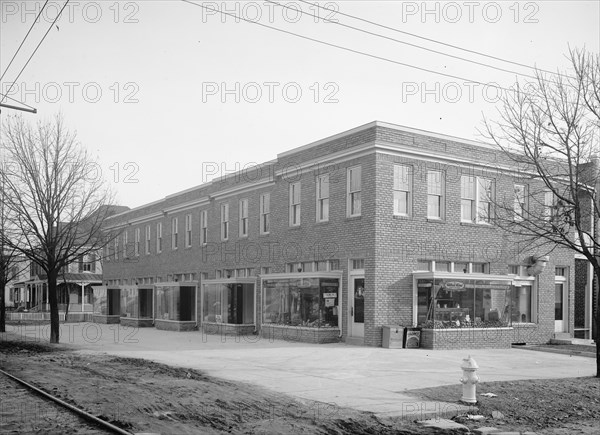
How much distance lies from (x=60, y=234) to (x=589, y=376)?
19367 mm

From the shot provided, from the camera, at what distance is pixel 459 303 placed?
76.3 ft

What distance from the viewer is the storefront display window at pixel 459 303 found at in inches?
901

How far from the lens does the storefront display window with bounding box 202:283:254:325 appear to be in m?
30.2

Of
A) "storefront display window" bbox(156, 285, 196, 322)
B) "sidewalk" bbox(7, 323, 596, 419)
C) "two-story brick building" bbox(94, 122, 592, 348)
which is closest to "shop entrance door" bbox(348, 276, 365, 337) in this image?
"two-story brick building" bbox(94, 122, 592, 348)

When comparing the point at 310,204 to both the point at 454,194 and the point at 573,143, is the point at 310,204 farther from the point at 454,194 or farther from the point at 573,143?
the point at 573,143

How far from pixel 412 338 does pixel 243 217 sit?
12.9 m

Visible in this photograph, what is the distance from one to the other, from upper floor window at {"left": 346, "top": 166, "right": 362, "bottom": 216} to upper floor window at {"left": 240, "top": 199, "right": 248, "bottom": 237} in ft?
30.3

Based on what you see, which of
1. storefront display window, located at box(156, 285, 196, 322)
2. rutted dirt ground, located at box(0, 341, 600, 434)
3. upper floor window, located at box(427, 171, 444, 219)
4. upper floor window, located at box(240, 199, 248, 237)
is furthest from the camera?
storefront display window, located at box(156, 285, 196, 322)

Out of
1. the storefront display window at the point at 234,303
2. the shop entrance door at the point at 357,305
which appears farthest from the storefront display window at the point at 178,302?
the shop entrance door at the point at 357,305

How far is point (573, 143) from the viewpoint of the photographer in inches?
594

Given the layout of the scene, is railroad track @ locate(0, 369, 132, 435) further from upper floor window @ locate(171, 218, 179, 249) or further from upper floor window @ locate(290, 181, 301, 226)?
upper floor window @ locate(171, 218, 179, 249)

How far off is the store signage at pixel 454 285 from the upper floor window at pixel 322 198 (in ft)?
17.2

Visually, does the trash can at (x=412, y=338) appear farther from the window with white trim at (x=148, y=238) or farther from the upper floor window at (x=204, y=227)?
the window with white trim at (x=148, y=238)

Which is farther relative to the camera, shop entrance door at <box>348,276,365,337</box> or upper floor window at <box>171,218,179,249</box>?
upper floor window at <box>171,218,179,249</box>
